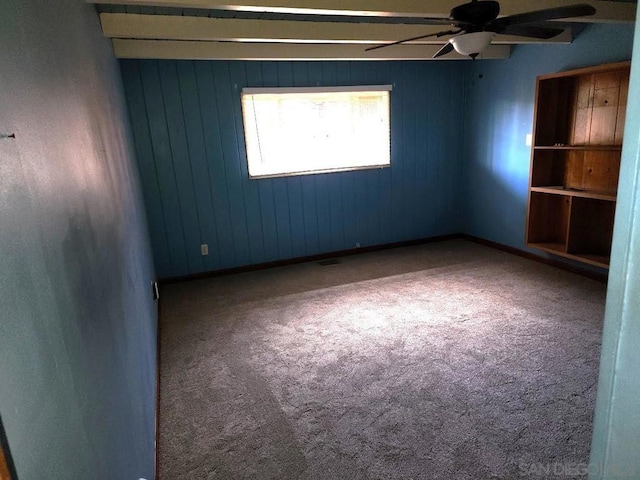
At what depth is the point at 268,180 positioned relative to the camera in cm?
439

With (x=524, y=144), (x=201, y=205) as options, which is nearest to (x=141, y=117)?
(x=201, y=205)

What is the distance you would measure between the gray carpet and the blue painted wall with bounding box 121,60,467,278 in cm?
78

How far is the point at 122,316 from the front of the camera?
1465 millimetres

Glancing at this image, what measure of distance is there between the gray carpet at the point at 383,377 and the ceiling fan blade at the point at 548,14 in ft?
6.33

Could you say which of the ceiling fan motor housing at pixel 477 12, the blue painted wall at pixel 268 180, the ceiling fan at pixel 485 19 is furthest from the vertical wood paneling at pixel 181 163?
the ceiling fan motor housing at pixel 477 12

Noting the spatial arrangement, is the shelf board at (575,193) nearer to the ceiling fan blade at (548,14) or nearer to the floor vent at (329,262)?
the ceiling fan blade at (548,14)

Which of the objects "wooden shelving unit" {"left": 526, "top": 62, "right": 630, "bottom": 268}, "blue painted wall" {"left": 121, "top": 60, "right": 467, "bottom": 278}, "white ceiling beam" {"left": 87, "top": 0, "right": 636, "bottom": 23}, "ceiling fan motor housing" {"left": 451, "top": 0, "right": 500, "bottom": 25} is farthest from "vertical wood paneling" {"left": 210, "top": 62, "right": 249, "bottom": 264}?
"wooden shelving unit" {"left": 526, "top": 62, "right": 630, "bottom": 268}

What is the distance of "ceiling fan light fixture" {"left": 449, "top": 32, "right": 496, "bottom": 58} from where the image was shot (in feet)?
6.90

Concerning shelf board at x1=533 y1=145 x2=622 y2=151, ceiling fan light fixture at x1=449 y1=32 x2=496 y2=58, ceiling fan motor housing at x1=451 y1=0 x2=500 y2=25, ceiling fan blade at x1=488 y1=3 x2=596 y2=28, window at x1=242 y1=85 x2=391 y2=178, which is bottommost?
shelf board at x1=533 y1=145 x2=622 y2=151

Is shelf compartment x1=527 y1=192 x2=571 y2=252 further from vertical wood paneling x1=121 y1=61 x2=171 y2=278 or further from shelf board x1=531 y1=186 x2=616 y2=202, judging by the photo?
vertical wood paneling x1=121 y1=61 x2=171 y2=278

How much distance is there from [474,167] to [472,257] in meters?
1.20

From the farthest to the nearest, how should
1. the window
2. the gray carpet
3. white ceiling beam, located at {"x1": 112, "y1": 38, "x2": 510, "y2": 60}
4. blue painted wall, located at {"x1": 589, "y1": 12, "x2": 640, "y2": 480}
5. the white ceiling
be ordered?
1. the window
2. white ceiling beam, located at {"x1": 112, "y1": 38, "x2": 510, "y2": 60}
3. the white ceiling
4. the gray carpet
5. blue painted wall, located at {"x1": 589, "y1": 12, "x2": 640, "y2": 480}

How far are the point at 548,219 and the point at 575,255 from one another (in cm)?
61

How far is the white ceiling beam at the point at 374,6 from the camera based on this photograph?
212 centimetres
